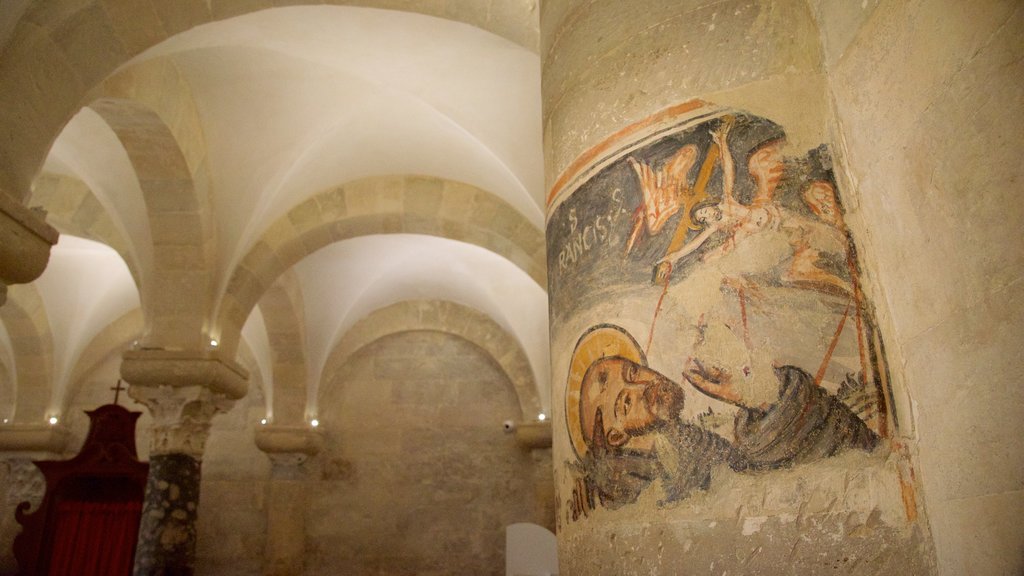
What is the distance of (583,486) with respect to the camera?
2135 millimetres

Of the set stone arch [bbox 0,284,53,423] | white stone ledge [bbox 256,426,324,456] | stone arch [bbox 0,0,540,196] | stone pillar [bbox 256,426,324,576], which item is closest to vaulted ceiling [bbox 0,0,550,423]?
stone arch [bbox 0,0,540,196]

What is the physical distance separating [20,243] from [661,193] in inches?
121

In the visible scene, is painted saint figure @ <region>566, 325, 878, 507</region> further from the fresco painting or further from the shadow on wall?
the shadow on wall

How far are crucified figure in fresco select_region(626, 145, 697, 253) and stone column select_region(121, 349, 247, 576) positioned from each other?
5000 millimetres

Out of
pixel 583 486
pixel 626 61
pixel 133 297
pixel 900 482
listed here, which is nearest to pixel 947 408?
pixel 900 482

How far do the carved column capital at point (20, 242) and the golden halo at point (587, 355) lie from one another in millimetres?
2760

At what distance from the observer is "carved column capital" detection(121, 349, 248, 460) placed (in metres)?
5.93

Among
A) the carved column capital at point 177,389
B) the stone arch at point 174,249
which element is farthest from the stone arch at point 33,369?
the carved column capital at point 177,389

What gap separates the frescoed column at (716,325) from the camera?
172 cm

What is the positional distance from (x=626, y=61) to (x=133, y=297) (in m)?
10.3

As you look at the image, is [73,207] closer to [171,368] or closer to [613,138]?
[171,368]

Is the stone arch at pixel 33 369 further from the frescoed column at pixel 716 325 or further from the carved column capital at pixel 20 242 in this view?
the frescoed column at pixel 716 325

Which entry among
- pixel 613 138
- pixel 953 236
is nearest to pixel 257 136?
pixel 613 138

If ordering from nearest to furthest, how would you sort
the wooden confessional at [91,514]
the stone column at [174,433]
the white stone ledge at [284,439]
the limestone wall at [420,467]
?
the stone column at [174,433] → the wooden confessional at [91,514] → the white stone ledge at [284,439] → the limestone wall at [420,467]
